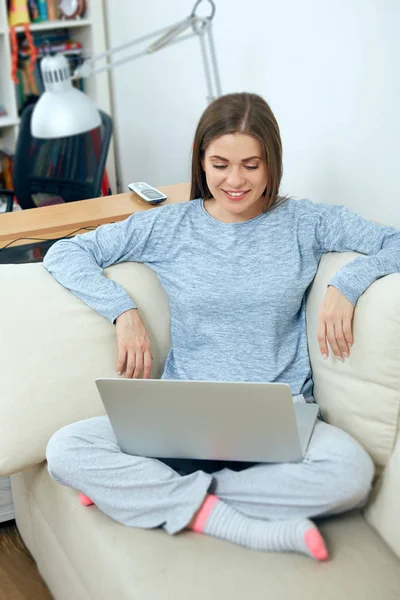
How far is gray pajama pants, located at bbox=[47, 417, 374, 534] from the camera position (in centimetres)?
141

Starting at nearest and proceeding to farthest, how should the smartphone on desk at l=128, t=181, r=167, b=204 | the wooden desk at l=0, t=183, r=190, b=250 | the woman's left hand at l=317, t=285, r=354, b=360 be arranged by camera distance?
the woman's left hand at l=317, t=285, r=354, b=360, the wooden desk at l=0, t=183, r=190, b=250, the smartphone on desk at l=128, t=181, r=167, b=204

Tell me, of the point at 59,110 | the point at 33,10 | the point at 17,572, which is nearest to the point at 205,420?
the point at 17,572

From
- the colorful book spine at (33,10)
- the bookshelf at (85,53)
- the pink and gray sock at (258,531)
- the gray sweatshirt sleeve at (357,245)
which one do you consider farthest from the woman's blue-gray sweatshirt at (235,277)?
the colorful book spine at (33,10)

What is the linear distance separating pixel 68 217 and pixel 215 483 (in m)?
1.06

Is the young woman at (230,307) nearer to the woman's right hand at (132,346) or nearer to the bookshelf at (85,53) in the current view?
the woman's right hand at (132,346)

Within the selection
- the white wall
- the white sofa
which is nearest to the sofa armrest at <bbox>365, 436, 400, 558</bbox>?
the white sofa

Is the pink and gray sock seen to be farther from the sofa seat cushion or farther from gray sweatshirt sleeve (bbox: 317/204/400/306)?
gray sweatshirt sleeve (bbox: 317/204/400/306)

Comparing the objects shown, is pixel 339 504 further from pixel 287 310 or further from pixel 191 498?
pixel 287 310

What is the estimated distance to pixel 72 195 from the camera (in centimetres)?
321

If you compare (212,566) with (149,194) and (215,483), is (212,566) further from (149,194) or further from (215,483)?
(149,194)

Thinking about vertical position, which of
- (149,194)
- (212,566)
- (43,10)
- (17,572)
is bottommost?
(17,572)

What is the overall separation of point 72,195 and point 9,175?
876 millimetres

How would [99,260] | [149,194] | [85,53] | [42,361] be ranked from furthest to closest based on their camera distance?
[85,53] < [149,194] < [99,260] < [42,361]

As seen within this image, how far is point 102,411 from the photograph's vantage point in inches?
66.8
